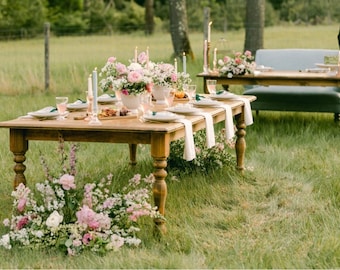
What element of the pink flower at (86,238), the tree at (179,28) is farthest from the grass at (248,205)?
the tree at (179,28)

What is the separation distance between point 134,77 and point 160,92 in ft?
2.82

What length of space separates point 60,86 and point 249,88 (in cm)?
448

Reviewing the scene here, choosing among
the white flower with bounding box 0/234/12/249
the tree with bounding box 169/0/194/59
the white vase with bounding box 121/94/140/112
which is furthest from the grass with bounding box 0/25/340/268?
the tree with bounding box 169/0/194/59

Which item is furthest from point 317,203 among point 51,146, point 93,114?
point 51,146

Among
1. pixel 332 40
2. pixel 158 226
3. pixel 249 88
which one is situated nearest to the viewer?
pixel 158 226

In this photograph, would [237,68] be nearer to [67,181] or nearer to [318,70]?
[318,70]

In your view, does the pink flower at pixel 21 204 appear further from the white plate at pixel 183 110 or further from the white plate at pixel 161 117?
the white plate at pixel 183 110

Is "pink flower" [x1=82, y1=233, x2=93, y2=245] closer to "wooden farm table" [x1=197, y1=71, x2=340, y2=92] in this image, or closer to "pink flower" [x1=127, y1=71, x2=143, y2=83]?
"pink flower" [x1=127, y1=71, x2=143, y2=83]

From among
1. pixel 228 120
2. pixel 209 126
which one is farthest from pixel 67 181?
pixel 228 120

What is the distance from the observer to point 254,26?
16.6 metres

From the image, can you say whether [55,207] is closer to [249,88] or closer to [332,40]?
[249,88]

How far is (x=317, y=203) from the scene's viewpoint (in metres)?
6.50

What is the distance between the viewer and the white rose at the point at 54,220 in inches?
210

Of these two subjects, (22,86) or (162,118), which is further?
(22,86)
